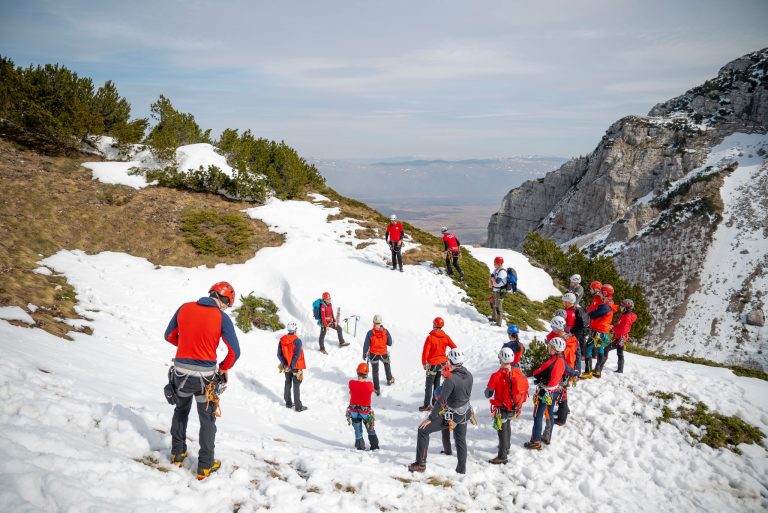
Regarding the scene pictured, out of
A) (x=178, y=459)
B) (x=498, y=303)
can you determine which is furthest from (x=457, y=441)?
(x=498, y=303)

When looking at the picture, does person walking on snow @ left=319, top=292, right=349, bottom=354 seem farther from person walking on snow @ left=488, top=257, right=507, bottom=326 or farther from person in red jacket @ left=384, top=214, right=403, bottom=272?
person walking on snow @ left=488, top=257, right=507, bottom=326

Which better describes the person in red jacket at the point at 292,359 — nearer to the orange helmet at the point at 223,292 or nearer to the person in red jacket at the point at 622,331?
the orange helmet at the point at 223,292

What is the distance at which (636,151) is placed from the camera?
11531 centimetres

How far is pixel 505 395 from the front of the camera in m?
8.51

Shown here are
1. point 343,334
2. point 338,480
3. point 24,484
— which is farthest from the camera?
point 343,334

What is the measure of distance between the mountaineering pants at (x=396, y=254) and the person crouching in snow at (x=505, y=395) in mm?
11912

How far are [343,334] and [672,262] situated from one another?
82.4m

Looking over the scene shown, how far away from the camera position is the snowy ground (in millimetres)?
5582

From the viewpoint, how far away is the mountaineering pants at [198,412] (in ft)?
20.9

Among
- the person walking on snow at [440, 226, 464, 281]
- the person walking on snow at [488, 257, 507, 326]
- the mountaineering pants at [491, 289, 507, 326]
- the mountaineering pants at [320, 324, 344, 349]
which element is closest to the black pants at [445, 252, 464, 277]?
the person walking on snow at [440, 226, 464, 281]

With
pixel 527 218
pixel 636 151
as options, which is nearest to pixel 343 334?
pixel 636 151

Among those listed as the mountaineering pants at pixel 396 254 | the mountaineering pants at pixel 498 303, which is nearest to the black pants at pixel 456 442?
the mountaineering pants at pixel 498 303

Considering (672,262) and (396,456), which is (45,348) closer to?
(396,456)

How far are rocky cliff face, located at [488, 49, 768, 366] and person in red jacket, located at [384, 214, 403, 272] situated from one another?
57481mm
